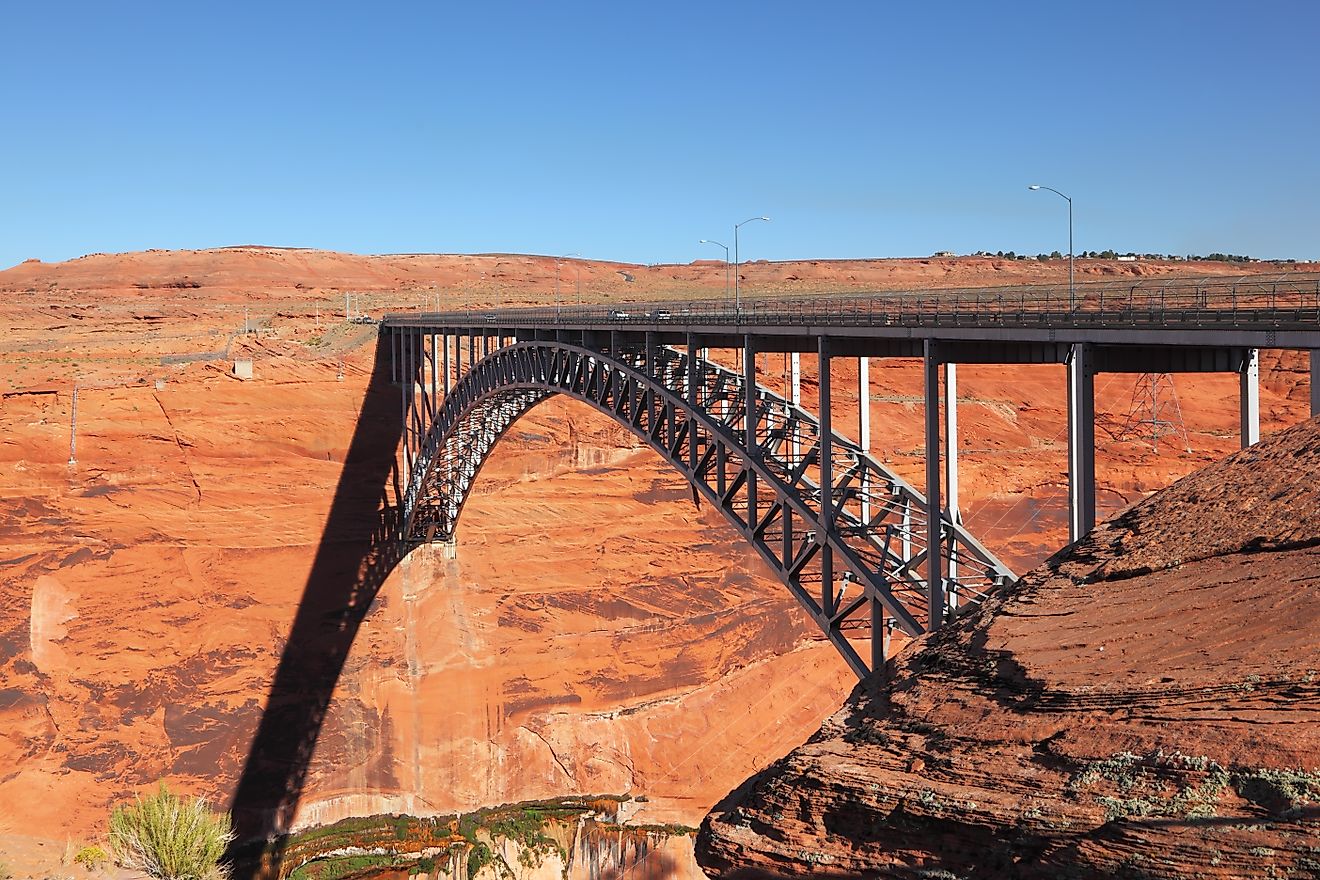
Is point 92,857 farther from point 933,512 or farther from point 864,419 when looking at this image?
point 933,512

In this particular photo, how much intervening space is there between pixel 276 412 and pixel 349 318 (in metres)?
15.1

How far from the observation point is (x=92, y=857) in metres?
32.5

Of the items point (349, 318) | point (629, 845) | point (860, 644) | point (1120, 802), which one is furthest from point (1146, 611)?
point (349, 318)

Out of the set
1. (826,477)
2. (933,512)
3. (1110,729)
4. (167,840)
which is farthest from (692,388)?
(167,840)

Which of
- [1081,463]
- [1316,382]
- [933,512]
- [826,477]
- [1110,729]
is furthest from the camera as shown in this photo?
[826,477]

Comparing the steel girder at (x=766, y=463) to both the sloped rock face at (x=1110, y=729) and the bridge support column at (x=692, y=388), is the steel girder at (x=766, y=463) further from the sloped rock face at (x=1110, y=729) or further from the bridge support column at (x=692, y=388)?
the sloped rock face at (x=1110, y=729)

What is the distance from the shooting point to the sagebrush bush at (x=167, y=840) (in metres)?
29.6

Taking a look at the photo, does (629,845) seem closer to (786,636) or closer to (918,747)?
(786,636)

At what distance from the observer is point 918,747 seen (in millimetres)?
7770

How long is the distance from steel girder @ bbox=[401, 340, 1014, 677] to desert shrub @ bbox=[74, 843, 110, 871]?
553 inches

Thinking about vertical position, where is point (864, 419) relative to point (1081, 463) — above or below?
above

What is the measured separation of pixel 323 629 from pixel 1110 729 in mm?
35592

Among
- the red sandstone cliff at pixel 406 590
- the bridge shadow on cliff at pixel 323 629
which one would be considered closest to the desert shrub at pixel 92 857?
the red sandstone cliff at pixel 406 590

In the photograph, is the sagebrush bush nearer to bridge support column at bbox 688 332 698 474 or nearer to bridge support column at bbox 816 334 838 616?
bridge support column at bbox 688 332 698 474
